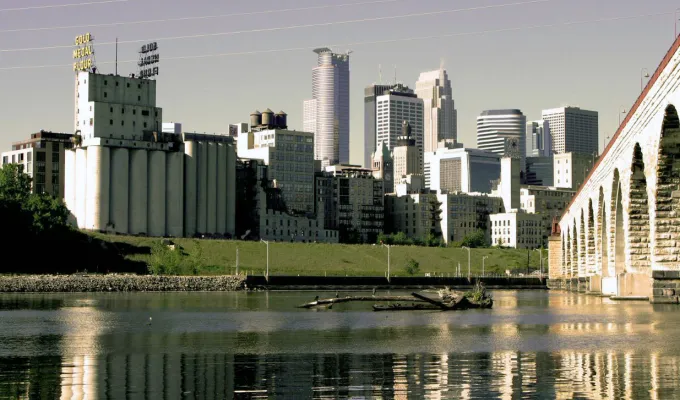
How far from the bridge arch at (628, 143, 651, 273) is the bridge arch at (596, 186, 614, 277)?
25.6 metres

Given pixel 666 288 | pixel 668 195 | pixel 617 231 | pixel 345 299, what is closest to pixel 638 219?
pixel 617 231

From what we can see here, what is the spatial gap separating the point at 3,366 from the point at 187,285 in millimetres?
123953

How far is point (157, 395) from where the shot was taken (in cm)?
3703

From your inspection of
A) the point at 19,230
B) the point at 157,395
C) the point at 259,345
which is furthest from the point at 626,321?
the point at 19,230

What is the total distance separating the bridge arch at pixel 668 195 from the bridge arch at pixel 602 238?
42.5 meters

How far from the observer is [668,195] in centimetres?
8262

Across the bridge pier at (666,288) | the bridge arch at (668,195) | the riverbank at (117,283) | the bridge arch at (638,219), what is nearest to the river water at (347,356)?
the bridge pier at (666,288)

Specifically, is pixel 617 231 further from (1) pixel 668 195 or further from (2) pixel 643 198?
(1) pixel 668 195

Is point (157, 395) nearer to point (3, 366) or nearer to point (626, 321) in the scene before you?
point (3, 366)

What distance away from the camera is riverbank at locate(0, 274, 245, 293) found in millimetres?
160500

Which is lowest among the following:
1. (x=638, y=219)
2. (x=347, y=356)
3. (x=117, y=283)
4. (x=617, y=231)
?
(x=347, y=356)

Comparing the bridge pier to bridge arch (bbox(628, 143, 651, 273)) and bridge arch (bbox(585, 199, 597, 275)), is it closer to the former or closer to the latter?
bridge arch (bbox(628, 143, 651, 273))

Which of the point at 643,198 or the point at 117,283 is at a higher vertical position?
the point at 643,198

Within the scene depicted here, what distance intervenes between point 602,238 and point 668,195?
45.4 m
